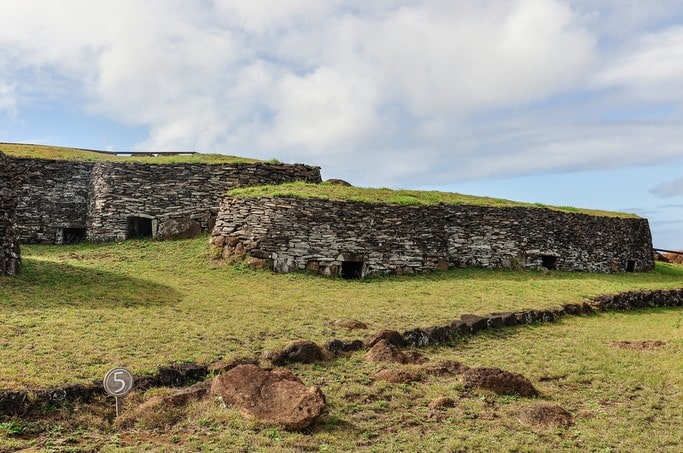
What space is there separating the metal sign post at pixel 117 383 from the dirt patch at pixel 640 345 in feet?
38.5

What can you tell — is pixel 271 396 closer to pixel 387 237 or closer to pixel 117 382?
pixel 117 382

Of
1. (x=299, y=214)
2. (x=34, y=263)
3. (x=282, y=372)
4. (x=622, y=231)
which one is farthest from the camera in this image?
(x=622, y=231)

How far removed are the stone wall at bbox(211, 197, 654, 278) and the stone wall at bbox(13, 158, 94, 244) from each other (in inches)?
334

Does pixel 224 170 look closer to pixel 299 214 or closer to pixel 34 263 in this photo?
pixel 299 214

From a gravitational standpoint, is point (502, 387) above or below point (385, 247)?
below

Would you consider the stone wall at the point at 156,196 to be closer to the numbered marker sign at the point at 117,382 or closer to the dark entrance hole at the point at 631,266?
the numbered marker sign at the point at 117,382

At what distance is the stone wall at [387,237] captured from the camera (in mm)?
20016

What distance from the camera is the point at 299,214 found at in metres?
20.2

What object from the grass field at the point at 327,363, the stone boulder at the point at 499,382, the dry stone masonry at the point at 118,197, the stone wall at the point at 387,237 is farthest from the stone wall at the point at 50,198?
the stone boulder at the point at 499,382

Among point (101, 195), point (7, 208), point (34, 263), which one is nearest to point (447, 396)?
point (7, 208)

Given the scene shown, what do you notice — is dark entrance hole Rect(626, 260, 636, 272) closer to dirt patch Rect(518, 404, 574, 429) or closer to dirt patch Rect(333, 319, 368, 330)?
dirt patch Rect(333, 319, 368, 330)

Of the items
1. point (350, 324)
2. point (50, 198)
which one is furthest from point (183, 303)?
point (50, 198)

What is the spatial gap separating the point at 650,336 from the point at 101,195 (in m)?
22.3

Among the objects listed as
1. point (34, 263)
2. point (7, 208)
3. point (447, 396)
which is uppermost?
point (7, 208)
